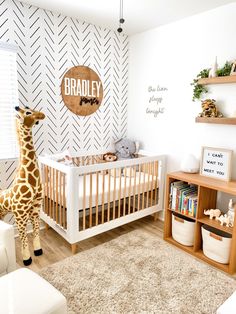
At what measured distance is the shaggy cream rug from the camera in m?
1.72

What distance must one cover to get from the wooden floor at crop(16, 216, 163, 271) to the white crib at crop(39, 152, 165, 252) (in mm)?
143

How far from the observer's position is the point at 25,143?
2.04m

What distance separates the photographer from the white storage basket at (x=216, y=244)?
7.09 ft

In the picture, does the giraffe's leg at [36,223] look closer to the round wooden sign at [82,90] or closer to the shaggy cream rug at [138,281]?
the shaggy cream rug at [138,281]

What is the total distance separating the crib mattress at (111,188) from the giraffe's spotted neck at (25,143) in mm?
477

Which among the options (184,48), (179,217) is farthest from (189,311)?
(184,48)

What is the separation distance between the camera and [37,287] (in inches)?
51.9

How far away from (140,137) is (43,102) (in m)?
1.38

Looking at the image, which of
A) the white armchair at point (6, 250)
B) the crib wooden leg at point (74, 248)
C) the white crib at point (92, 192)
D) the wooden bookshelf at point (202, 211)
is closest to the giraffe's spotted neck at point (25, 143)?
the white crib at point (92, 192)

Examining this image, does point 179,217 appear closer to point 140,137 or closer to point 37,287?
point 140,137

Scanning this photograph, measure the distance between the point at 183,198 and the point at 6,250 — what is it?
1.67 metres

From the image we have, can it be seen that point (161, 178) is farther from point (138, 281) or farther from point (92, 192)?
point (138, 281)

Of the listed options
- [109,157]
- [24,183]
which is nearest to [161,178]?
[109,157]

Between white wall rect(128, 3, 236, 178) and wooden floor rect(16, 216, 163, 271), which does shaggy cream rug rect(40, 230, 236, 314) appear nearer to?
wooden floor rect(16, 216, 163, 271)
